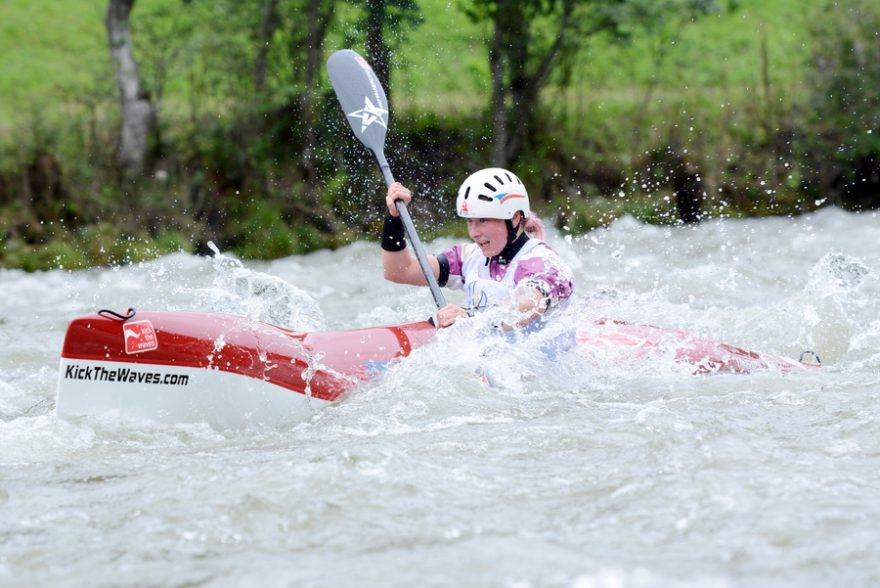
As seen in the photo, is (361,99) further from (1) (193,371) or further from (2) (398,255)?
(1) (193,371)

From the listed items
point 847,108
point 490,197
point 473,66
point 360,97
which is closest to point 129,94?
point 473,66

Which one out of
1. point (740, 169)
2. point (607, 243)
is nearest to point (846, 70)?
point (740, 169)

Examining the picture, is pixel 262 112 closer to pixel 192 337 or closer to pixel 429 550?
pixel 192 337

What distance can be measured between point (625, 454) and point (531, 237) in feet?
5.32

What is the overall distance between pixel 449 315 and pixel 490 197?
1.93 ft

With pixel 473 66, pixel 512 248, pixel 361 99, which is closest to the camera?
pixel 512 248

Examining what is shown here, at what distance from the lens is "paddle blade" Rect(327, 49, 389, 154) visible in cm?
725

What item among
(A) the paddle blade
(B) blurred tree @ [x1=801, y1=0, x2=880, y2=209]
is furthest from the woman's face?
(B) blurred tree @ [x1=801, y1=0, x2=880, y2=209]

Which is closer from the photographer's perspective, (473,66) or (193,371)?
(193,371)

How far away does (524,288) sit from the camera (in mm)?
5664

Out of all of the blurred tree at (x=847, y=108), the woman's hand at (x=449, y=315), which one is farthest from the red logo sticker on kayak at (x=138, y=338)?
the blurred tree at (x=847, y=108)

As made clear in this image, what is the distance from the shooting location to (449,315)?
5.64m

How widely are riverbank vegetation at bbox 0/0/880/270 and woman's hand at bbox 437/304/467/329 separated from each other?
5.84m

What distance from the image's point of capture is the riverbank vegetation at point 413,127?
38.2 feet
